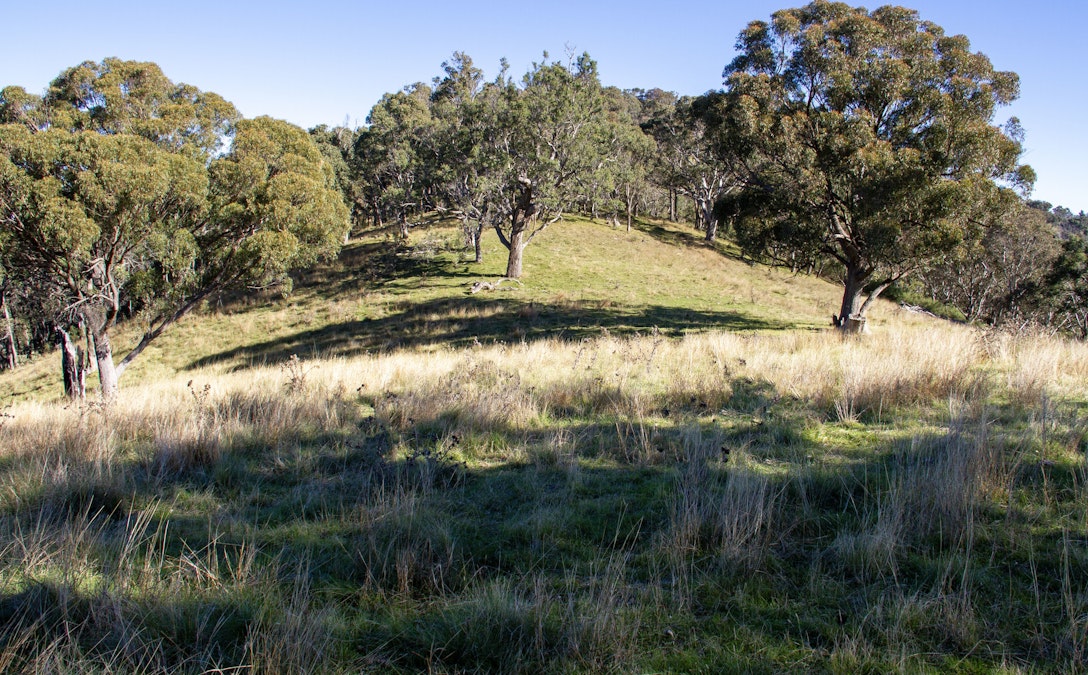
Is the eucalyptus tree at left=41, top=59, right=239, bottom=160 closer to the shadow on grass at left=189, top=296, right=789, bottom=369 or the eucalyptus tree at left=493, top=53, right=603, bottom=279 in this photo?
the shadow on grass at left=189, top=296, right=789, bottom=369

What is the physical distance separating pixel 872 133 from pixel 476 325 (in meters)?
14.6

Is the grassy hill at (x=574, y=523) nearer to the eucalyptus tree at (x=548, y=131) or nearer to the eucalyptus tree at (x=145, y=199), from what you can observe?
the eucalyptus tree at (x=145, y=199)

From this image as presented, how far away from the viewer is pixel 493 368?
898cm

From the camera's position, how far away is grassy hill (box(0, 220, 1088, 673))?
8.50 ft

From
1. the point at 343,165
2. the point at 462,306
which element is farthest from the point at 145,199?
the point at 343,165

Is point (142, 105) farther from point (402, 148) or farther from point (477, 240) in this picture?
point (402, 148)

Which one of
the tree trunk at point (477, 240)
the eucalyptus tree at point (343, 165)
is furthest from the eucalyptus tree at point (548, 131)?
the eucalyptus tree at point (343, 165)

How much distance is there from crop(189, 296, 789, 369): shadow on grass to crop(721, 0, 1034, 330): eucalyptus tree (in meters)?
5.50

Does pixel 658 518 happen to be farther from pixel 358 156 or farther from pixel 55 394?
pixel 358 156

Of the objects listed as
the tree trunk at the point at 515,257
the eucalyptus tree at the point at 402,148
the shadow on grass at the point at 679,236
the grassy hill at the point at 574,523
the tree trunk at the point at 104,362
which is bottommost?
the tree trunk at the point at 104,362

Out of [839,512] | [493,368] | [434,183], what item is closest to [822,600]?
[839,512]

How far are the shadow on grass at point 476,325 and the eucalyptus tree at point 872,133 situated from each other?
5.50 meters

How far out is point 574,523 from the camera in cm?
377

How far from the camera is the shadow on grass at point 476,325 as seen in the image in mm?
21000
